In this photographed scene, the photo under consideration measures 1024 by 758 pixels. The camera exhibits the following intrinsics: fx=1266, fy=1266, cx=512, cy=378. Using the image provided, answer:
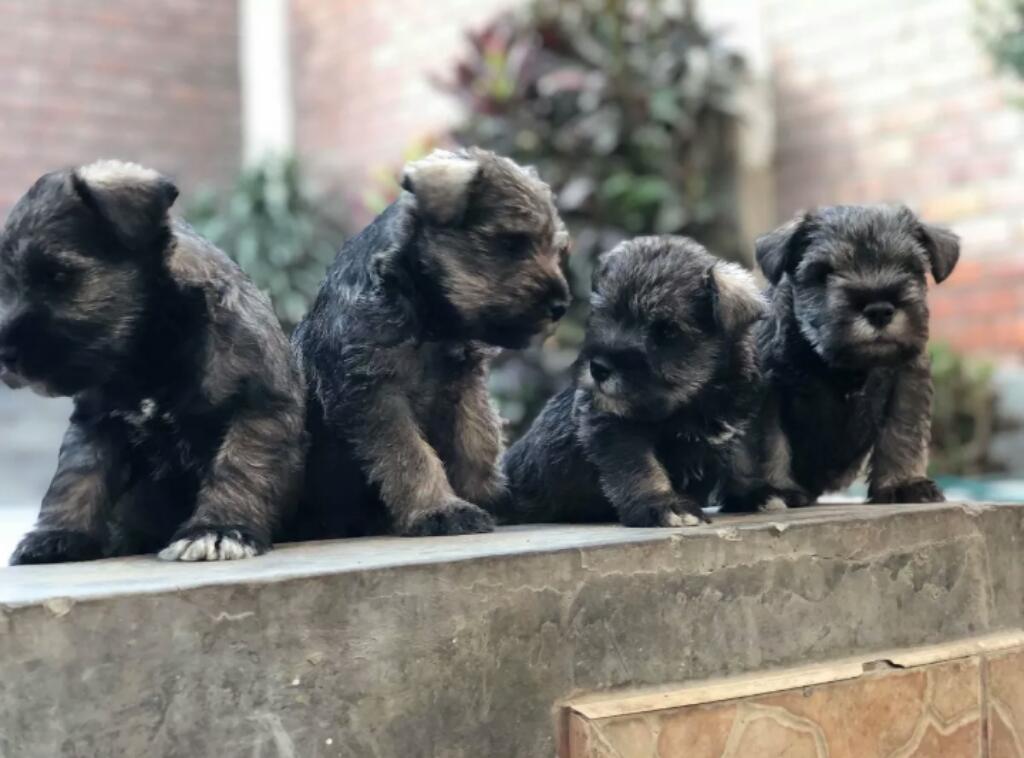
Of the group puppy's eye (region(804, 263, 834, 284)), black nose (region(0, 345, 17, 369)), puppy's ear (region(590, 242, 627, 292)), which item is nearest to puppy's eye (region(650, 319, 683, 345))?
puppy's ear (region(590, 242, 627, 292))

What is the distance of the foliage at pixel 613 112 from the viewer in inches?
313

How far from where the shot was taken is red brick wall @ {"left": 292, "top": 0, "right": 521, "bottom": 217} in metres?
10.6

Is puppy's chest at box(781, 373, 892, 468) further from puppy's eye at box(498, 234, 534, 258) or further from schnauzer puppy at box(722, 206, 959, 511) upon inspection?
puppy's eye at box(498, 234, 534, 258)

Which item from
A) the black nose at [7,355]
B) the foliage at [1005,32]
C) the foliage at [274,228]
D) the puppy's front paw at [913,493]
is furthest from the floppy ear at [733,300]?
the foliage at [274,228]

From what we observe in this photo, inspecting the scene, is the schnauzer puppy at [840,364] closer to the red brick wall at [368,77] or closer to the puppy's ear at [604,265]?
the puppy's ear at [604,265]

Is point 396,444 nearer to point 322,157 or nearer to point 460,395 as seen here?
point 460,395

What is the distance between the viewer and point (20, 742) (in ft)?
7.36

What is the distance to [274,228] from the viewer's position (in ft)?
32.6

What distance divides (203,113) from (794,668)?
9.66 m

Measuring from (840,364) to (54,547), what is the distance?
2.04 meters

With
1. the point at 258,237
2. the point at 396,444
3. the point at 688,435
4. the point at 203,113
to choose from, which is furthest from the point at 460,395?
the point at 203,113

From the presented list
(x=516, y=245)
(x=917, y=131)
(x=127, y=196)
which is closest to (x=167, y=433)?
(x=127, y=196)

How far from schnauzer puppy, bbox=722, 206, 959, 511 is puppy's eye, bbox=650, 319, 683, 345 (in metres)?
0.46

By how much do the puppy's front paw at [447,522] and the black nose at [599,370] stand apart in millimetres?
457
